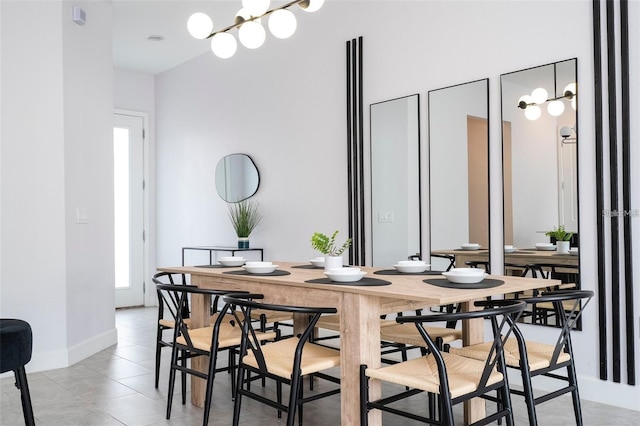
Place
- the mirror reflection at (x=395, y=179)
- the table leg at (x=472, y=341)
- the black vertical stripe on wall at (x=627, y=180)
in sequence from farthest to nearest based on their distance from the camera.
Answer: the mirror reflection at (x=395, y=179)
the black vertical stripe on wall at (x=627, y=180)
the table leg at (x=472, y=341)

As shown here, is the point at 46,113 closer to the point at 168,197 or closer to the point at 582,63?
the point at 168,197

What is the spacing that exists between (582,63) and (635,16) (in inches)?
13.0

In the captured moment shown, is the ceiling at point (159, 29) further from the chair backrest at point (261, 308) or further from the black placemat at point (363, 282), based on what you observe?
the chair backrest at point (261, 308)

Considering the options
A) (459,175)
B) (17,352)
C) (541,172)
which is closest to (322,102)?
(459,175)

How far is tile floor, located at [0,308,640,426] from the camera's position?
2.85m

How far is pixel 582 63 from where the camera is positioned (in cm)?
314

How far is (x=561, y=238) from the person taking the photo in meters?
3.23

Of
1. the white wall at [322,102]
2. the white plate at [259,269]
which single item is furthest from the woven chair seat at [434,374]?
the white wall at [322,102]

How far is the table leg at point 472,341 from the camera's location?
2.67 m

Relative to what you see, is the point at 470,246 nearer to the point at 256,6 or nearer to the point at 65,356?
the point at 256,6

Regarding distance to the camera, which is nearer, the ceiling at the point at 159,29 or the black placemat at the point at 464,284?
the black placemat at the point at 464,284

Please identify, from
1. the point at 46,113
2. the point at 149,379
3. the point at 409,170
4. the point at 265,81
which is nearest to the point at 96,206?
the point at 46,113

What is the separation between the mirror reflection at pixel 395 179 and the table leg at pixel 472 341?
4.39 feet

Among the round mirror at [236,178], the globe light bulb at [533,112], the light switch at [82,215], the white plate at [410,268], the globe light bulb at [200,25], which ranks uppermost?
the globe light bulb at [200,25]
